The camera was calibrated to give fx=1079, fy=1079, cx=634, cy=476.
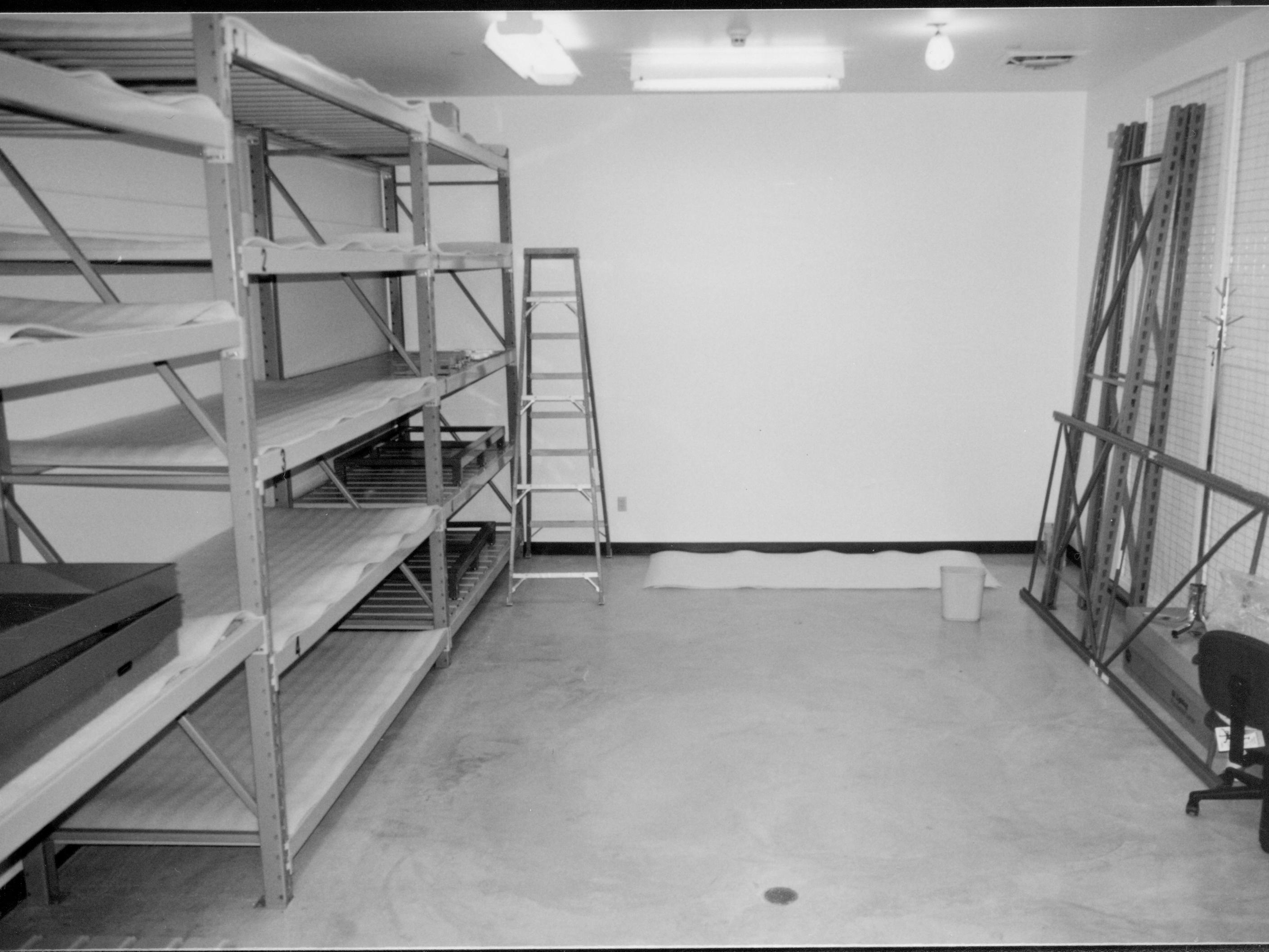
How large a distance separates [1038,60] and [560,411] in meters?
3.24

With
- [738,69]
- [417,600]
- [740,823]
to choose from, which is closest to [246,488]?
[740,823]

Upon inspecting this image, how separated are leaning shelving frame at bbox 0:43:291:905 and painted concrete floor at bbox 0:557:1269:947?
0.37 m

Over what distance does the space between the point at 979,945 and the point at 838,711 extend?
1580mm

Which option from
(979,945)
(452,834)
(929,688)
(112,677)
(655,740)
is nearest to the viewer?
(112,677)

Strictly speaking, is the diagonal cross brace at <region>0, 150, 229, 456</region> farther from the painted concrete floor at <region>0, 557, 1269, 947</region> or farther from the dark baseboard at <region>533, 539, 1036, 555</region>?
the dark baseboard at <region>533, 539, 1036, 555</region>

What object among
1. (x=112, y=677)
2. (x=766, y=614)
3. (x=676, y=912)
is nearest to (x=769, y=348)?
(x=766, y=614)

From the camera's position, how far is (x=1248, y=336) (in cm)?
455

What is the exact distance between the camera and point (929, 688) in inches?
Result: 184

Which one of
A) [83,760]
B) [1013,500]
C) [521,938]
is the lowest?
[521,938]

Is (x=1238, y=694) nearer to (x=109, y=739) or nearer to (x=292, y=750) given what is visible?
(x=292, y=750)

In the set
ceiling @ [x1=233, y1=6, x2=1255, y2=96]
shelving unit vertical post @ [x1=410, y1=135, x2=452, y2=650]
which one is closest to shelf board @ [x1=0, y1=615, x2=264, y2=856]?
shelving unit vertical post @ [x1=410, y1=135, x2=452, y2=650]

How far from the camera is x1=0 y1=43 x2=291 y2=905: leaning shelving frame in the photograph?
75.2 inches

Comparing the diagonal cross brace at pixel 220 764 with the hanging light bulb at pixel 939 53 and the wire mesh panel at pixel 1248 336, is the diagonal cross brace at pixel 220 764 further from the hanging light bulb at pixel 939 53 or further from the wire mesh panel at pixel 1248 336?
the wire mesh panel at pixel 1248 336

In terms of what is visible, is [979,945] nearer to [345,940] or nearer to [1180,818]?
[1180,818]
